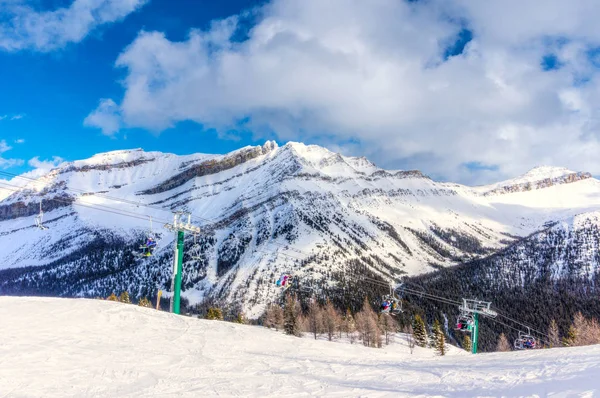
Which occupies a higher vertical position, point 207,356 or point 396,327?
point 207,356

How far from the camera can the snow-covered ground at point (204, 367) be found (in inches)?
562

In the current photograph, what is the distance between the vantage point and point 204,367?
773 inches

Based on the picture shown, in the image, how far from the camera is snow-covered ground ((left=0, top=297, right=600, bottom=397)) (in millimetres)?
14273

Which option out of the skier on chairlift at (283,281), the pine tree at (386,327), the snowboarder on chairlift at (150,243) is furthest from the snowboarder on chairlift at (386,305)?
the pine tree at (386,327)

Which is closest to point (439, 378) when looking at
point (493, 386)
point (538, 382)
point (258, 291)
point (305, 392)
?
point (493, 386)

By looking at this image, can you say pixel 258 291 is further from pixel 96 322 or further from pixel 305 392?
pixel 305 392

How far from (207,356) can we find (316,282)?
158854 mm

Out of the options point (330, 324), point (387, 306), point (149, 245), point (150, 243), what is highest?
point (150, 243)

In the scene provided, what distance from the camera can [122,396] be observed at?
14312 mm

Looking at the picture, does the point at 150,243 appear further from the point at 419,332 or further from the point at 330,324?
the point at 419,332

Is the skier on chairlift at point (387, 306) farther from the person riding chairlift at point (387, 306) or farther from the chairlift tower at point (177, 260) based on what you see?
the chairlift tower at point (177, 260)

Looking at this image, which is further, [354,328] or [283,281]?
[354,328]

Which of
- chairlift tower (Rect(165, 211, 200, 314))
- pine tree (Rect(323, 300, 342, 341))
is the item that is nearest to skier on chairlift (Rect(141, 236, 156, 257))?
chairlift tower (Rect(165, 211, 200, 314))

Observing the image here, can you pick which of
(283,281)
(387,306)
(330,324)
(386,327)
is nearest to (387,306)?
(387,306)
